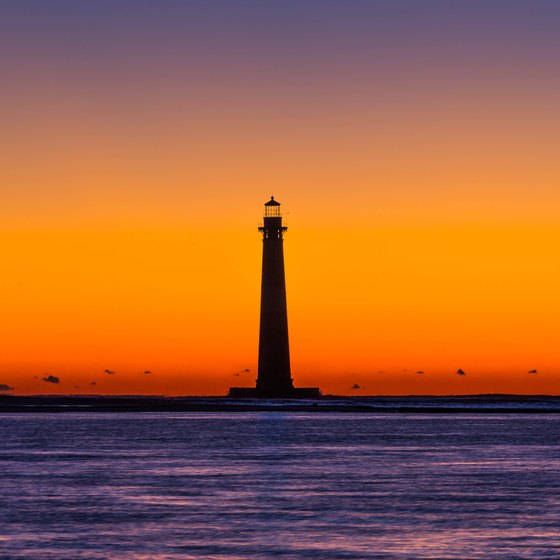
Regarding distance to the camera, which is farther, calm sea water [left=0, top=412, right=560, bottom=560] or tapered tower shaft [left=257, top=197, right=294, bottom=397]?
tapered tower shaft [left=257, top=197, right=294, bottom=397]

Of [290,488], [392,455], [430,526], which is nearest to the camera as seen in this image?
[430,526]

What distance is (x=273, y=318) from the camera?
4619 inches

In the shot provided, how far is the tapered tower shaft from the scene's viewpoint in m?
118

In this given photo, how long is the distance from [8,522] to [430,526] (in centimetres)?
1069

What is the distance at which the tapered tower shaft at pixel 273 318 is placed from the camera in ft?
385

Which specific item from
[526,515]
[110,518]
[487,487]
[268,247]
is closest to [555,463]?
[487,487]

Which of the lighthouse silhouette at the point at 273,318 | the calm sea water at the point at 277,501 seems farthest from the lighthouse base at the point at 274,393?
the calm sea water at the point at 277,501

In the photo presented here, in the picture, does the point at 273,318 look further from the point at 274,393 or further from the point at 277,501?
the point at 277,501

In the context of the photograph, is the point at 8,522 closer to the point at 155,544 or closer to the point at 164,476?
the point at 155,544

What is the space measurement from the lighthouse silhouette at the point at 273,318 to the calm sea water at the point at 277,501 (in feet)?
150

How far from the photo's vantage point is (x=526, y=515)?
34.2 metres

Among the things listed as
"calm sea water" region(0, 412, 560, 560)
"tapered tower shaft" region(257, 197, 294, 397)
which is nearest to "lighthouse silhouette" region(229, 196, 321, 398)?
"tapered tower shaft" region(257, 197, 294, 397)

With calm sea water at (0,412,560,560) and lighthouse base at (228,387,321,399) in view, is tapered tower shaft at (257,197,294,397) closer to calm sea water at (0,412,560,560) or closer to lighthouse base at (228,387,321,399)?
lighthouse base at (228,387,321,399)

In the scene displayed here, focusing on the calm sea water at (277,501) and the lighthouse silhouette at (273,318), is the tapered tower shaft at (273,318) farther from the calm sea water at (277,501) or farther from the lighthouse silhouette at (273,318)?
the calm sea water at (277,501)
